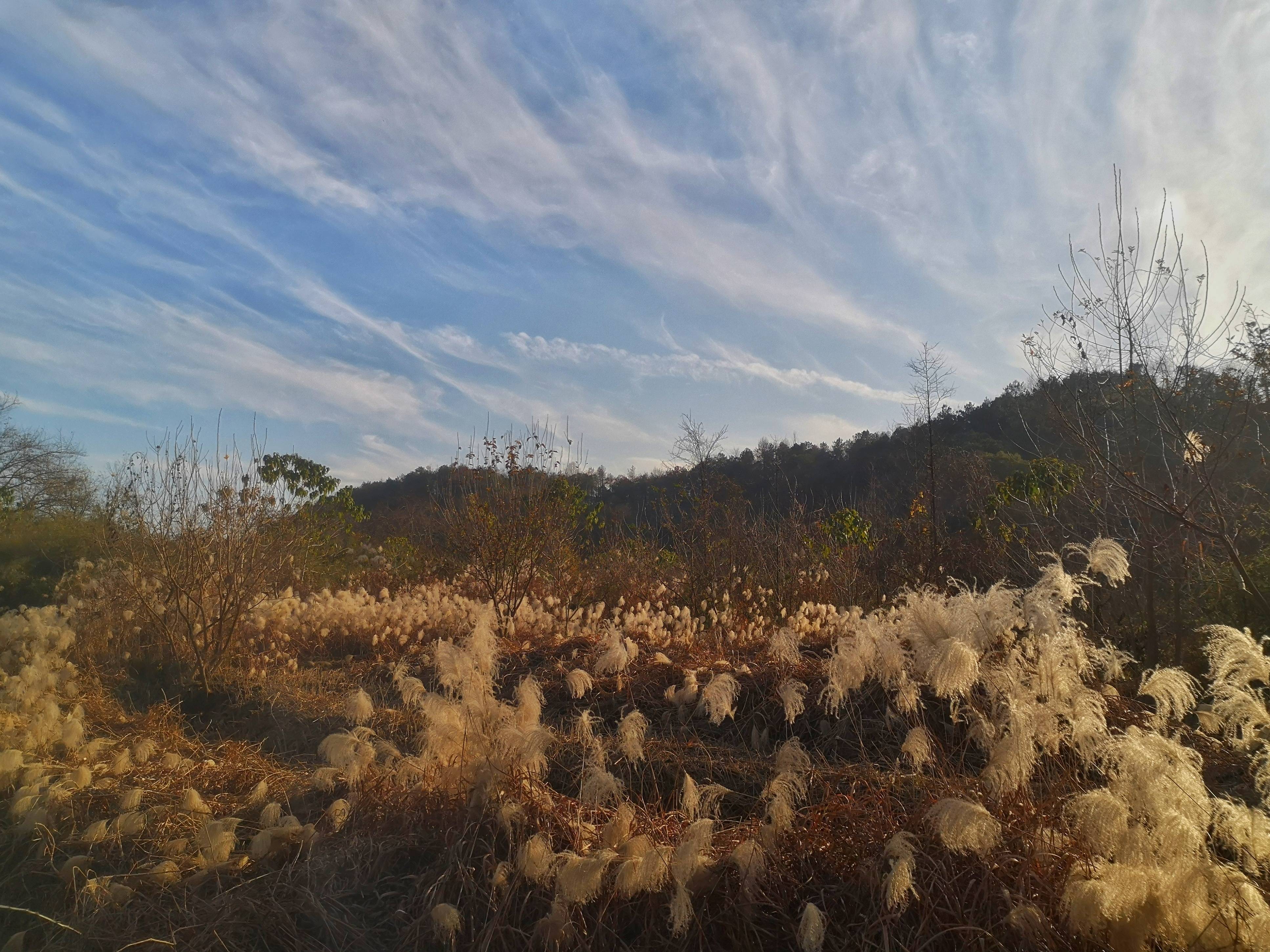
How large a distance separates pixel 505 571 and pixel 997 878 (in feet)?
26.8

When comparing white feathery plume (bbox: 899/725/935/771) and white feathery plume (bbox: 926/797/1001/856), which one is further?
white feathery plume (bbox: 899/725/935/771)

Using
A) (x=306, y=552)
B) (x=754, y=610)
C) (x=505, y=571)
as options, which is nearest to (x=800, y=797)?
(x=754, y=610)

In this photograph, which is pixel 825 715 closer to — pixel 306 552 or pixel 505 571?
pixel 505 571

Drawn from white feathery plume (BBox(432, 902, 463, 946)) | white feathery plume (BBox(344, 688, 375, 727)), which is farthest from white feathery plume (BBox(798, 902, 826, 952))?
white feathery plume (BBox(344, 688, 375, 727))

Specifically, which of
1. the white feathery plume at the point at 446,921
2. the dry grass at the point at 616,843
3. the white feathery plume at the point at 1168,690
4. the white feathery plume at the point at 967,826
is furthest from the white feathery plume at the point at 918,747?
the white feathery plume at the point at 446,921

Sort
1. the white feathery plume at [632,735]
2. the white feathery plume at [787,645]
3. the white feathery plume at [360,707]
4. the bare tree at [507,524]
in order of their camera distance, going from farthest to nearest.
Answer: the bare tree at [507,524] < the white feathery plume at [787,645] < the white feathery plume at [360,707] < the white feathery plume at [632,735]

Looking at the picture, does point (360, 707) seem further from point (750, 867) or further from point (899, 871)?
point (899, 871)

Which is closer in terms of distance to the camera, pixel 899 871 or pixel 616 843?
pixel 899 871

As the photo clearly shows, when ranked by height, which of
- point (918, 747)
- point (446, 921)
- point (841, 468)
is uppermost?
point (841, 468)

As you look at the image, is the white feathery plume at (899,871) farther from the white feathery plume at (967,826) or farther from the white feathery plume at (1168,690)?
the white feathery plume at (1168,690)

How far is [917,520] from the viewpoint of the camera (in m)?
12.3

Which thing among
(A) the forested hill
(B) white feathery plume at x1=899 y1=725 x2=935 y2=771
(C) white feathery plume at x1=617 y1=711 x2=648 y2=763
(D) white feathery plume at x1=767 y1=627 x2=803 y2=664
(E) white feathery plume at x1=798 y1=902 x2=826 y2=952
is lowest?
(E) white feathery plume at x1=798 y1=902 x2=826 y2=952

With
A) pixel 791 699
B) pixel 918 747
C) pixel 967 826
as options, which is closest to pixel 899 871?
pixel 967 826

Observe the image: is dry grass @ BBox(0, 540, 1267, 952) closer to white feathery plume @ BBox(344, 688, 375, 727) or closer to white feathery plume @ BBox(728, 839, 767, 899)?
white feathery plume @ BBox(728, 839, 767, 899)
